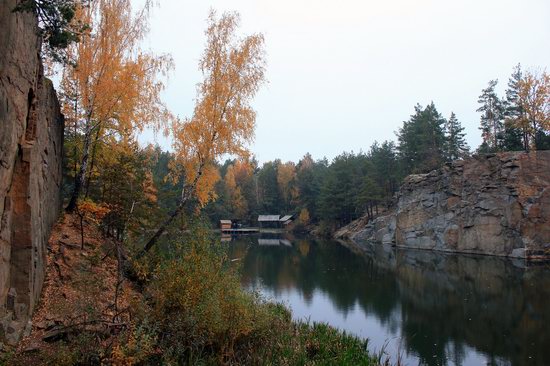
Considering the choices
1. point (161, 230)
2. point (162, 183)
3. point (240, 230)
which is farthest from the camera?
point (240, 230)

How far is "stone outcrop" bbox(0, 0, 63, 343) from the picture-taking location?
6.67 m

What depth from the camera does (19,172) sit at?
7.64m

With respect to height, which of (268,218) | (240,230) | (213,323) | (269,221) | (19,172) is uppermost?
(268,218)

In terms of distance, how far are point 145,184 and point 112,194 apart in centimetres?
254

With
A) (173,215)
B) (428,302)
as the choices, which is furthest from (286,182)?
(173,215)

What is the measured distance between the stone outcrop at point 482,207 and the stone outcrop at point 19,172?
36979 millimetres

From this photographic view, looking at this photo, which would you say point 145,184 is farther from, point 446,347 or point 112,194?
point 446,347

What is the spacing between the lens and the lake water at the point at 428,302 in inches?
531

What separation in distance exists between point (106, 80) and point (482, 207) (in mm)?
36944

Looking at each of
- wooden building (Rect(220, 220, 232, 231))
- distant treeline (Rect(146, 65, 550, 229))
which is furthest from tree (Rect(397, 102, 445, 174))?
wooden building (Rect(220, 220, 232, 231))

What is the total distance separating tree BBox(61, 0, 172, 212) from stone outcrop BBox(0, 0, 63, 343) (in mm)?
4168

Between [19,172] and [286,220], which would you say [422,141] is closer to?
[286,220]

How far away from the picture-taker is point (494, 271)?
2917 centimetres

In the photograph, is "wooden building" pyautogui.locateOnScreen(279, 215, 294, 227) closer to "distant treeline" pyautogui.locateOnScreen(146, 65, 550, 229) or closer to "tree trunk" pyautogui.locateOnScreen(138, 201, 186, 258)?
"distant treeline" pyautogui.locateOnScreen(146, 65, 550, 229)
